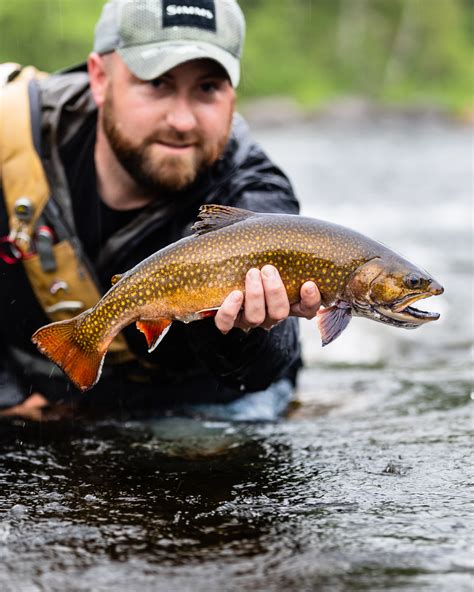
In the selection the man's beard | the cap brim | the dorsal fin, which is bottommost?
the dorsal fin

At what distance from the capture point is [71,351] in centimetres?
367

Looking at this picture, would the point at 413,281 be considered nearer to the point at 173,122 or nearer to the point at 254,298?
the point at 254,298

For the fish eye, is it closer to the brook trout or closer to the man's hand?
the brook trout

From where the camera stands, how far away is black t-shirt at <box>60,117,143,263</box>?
15.8ft

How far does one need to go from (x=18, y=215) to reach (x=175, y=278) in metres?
1.50

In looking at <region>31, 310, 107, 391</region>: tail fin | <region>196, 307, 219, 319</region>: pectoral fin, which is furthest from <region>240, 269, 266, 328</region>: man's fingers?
<region>31, 310, 107, 391</region>: tail fin

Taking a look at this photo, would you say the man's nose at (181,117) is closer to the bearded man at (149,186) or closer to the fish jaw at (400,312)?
the bearded man at (149,186)

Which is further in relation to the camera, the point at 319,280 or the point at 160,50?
the point at 160,50

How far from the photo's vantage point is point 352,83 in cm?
5800

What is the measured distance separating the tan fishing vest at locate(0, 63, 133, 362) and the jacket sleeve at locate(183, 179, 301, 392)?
780mm

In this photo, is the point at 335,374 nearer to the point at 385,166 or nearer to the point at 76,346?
the point at 76,346

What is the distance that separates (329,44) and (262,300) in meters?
62.2

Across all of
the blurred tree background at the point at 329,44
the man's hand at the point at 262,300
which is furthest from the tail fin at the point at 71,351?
the blurred tree background at the point at 329,44

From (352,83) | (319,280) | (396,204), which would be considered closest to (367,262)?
(319,280)
